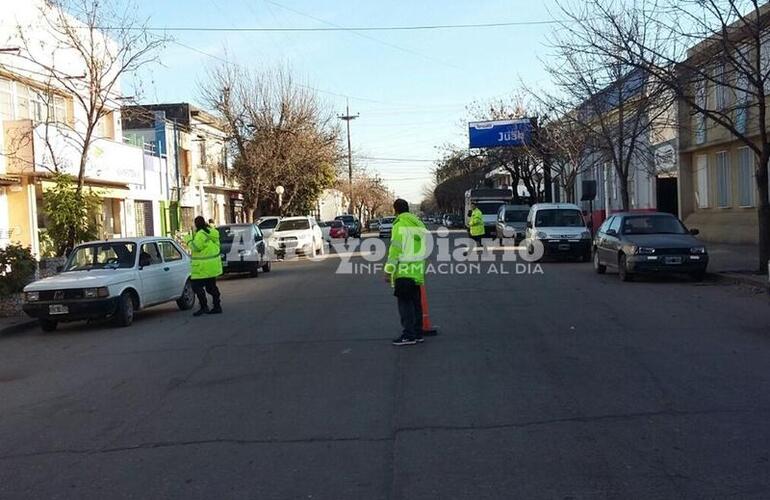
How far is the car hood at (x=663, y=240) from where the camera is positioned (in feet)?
55.6

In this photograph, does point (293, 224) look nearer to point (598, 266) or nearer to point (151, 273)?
point (598, 266)

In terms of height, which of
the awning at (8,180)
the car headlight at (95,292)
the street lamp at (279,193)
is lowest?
the car headlight at (95,292)

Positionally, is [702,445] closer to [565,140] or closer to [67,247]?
[67,247]

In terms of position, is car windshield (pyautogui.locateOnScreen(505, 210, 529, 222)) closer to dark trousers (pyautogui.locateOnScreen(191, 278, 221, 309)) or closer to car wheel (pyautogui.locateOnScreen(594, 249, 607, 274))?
car wheel (pyautogui.locateOnScreen(594, 249, 607, 274))

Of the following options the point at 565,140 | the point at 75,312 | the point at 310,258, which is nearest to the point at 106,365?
the point at 75,312

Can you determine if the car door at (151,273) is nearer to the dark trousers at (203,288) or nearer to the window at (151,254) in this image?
the window at (151,254)

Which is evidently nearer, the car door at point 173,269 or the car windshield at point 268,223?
the car door at point 173,269

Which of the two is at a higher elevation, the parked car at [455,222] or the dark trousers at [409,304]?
the parked car at [455,222]

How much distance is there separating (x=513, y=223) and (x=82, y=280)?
22935 mm

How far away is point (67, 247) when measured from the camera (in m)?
19.0

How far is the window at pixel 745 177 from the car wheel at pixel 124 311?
21.0 m

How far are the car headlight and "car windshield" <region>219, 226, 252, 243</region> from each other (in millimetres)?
10849

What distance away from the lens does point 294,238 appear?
30.3 meters

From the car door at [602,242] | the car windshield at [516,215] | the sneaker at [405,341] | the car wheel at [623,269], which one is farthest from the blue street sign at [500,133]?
the sneaker at [405,341]
